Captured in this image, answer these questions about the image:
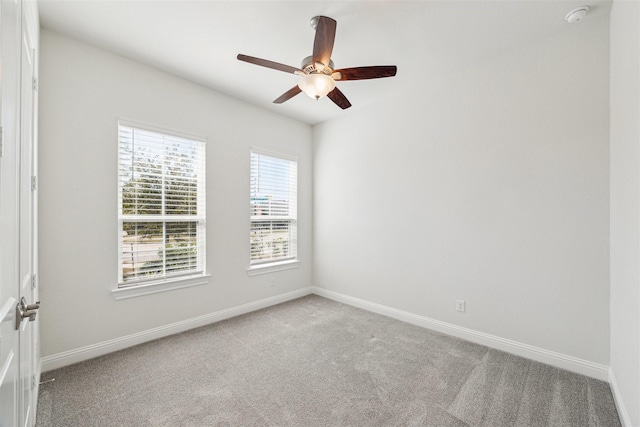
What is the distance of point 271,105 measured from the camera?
3836mm

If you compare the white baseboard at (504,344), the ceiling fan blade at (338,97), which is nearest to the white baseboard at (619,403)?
the white baseboard at (504,344)

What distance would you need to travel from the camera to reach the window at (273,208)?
389 centimetres

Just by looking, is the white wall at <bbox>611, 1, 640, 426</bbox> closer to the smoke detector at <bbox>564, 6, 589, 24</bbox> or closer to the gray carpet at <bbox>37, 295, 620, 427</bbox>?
the smoke detector at <bbox>564, 6, 589, 24</bbox>

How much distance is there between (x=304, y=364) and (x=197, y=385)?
86cm

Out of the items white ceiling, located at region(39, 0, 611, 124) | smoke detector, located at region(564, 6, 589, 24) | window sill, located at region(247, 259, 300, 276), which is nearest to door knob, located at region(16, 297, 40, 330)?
white ceiling, located at region(39, 0, 611, 124)

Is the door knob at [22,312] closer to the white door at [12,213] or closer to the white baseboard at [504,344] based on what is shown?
the white door at [12,213]

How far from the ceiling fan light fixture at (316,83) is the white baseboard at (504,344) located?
2.73m

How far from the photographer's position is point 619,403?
73.2 inches

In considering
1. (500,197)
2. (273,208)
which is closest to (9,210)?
(273,208)

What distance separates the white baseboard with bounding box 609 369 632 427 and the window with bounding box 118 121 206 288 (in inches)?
145

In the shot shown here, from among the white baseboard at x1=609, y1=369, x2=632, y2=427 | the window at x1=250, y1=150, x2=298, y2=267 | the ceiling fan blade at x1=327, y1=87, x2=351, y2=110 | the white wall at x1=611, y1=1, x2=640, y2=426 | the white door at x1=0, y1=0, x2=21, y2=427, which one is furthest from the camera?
the window at x1=250, y1=150, x2=298, y2=267

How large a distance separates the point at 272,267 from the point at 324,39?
9.75ft

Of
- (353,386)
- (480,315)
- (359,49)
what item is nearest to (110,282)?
(353,386)

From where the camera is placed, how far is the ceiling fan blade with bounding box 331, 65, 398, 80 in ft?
6.77
